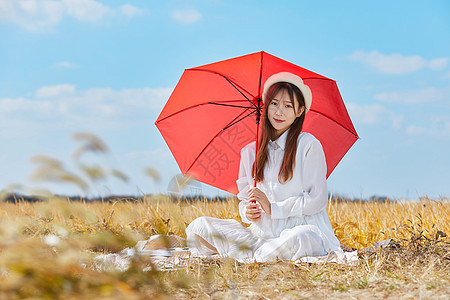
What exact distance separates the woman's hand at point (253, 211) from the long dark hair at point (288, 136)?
300 millimetres

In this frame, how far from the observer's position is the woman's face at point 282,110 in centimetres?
410

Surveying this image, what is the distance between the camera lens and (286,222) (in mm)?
4105

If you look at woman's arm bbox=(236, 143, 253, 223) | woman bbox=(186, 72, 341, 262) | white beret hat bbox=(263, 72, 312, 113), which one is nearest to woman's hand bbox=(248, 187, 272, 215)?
woman bbox=(186, 72, 341, 262)

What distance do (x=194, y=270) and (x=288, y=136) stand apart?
62.1 inches

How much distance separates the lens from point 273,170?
4.24m

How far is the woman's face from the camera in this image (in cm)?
410

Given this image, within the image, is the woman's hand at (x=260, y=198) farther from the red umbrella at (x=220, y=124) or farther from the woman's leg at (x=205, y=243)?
the red umbrella at (x=220, y=124)

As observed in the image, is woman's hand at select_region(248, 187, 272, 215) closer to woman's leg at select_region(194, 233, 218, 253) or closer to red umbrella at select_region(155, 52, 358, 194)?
woman's leg at select_region(194, 233, 218, 253)

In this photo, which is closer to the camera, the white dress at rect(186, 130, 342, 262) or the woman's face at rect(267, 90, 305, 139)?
the white dress at rect(186, 130, 342, 262)

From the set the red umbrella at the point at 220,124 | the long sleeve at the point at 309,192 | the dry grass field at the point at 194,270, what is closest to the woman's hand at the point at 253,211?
the long sleeve at the point at 309,192

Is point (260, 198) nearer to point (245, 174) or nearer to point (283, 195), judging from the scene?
point (283, 195)

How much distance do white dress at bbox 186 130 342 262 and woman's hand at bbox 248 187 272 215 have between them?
47 millimetres

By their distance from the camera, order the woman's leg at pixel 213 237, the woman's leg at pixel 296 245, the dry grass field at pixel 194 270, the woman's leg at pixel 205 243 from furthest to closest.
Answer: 1. the woman's leg at pixel 205 243
2. the woman's leg at pixel 213 237
3. the woman's leg at pixel 296 245
4. the dry grass field at pixel 194 270

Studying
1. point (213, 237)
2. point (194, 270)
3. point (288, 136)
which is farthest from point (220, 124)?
point (194, 270)
